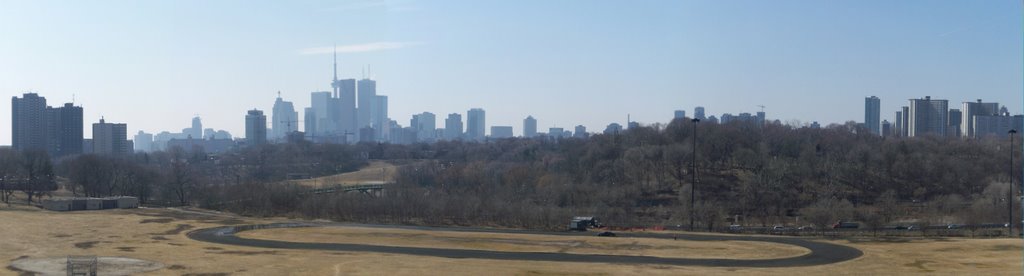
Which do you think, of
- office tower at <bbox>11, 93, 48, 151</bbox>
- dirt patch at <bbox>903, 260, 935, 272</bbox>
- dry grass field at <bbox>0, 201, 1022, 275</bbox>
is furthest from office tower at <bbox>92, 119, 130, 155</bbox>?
dirt patch at <bbox>903, 260, 935, 272</bbox>

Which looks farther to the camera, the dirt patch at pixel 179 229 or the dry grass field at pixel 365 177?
the dry grass field at pixel 365 177

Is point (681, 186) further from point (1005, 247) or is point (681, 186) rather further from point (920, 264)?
point (920, 264)

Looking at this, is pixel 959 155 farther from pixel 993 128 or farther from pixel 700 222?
pixel 993 128

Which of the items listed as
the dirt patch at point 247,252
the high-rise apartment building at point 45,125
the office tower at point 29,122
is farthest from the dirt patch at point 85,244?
the office tower at point 29,122

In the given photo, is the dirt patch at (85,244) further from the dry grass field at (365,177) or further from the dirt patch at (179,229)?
the dry grass field at (365,177)

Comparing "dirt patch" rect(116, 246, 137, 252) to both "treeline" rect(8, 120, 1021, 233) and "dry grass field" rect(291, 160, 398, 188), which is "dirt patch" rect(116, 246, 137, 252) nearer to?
"treeline" rect(8, 120, 1021, 233)
